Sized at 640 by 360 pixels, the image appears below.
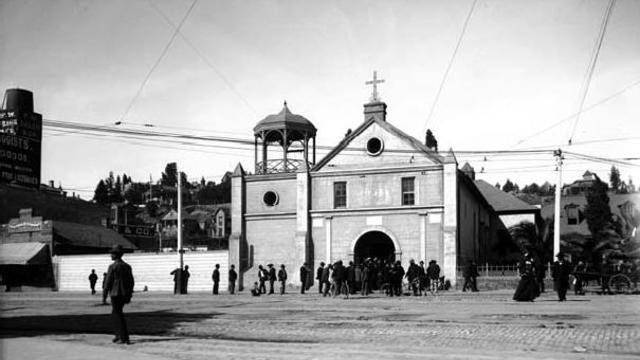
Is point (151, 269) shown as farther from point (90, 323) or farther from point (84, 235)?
point (90, 323)

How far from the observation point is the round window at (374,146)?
124 feet

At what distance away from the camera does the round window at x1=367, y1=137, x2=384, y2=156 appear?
37938mm

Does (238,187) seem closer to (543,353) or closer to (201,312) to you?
(201,312)

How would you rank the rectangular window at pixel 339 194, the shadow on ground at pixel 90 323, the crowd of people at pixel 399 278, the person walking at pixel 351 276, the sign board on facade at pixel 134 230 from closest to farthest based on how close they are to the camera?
1. the shadow on ground at pixel 90 323
2. the crowd of people at pixel 399 278
3. the person walking at pixel 351 276
4. the rectangular window at pixel 339 194
5. the sign board on facade at pixel 134 230

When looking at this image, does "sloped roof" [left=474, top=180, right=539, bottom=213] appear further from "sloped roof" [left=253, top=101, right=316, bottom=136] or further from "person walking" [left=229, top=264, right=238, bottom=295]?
"person walking" [left=229, top=264, right=238, bottom=295]

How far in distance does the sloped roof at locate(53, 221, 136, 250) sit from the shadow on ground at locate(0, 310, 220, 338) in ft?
110

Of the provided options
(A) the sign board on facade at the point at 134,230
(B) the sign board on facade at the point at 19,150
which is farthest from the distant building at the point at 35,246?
(B) the sign board on facade at the point at 19,150

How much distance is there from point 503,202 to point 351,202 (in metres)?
28.6

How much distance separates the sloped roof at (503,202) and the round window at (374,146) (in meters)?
26.5

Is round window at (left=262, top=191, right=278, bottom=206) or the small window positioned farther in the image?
the small window

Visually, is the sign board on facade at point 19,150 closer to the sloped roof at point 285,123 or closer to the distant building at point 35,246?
the sloped roof at point 285,123

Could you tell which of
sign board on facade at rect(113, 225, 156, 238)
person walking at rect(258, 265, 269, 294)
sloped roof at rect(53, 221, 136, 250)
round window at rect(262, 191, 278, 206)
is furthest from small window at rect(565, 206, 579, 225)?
person walking at rect(258, 265, 269, 294)

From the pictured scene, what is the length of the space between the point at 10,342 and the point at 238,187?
95.3 ft

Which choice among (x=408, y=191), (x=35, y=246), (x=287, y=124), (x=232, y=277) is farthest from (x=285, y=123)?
(x=35, y=246)
